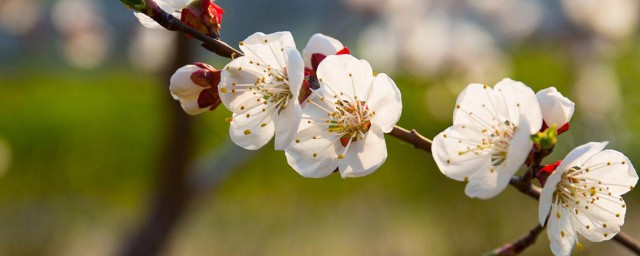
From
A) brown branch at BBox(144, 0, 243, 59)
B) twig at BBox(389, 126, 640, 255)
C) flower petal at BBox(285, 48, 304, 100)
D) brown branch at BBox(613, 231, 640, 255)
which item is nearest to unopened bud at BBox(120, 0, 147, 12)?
brown branch at BBox(144, 0, 243, 59)

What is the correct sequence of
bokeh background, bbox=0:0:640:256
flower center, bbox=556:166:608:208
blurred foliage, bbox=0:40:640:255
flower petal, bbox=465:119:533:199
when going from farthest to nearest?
blurred foliage, bbox=0:40:640:255 → bokeh background, bbox=0:0:640:256 → flower center, bbox=556:166:608:208 → flower petal, bbox=465:119:533:199

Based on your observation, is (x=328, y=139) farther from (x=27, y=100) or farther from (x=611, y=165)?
(x=27, y=100)

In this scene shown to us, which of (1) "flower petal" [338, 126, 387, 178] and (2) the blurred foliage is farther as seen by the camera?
(2) the blurred foliage

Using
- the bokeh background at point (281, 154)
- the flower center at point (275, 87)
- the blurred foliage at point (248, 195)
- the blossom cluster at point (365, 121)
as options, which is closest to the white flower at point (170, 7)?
the blossom cluster at point (365, 121)

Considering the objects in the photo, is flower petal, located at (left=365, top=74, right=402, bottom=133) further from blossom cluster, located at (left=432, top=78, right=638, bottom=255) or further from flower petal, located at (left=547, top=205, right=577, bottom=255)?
flower petal, located at (left=547, top=205, right=577, bottom=255)

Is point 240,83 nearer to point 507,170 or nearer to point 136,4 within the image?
point 136,4

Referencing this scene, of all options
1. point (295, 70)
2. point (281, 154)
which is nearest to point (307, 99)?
point (295, 70)

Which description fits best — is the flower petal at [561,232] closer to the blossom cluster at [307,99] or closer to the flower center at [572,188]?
the flower center at [572,188]
